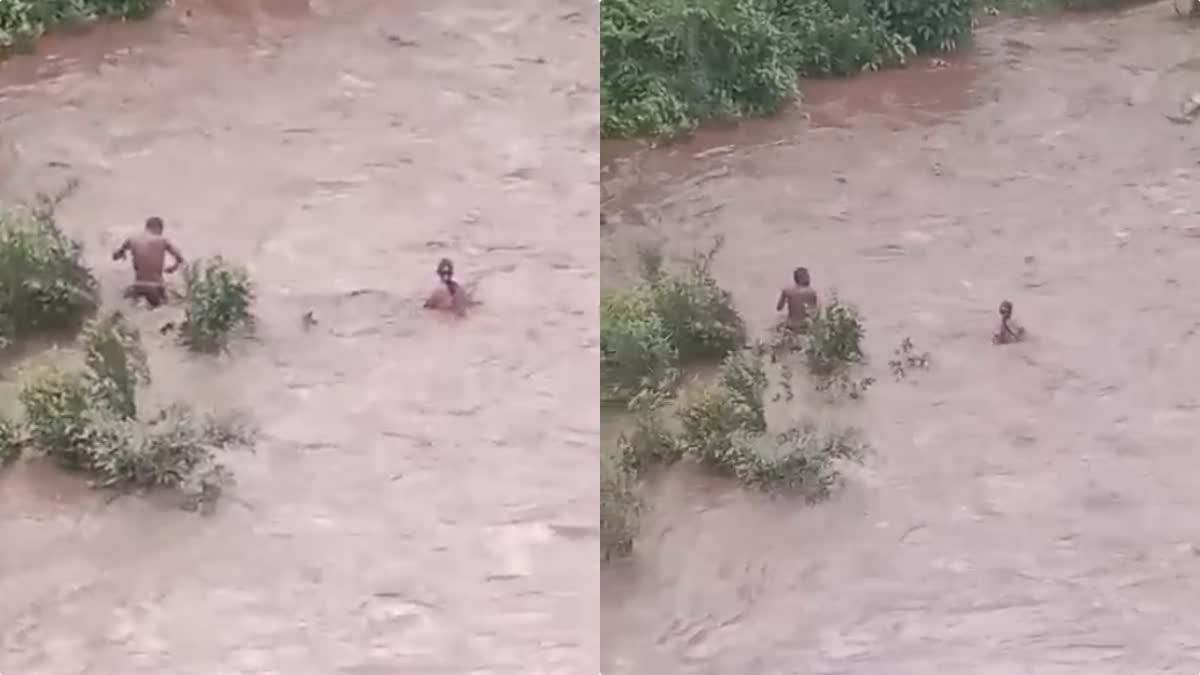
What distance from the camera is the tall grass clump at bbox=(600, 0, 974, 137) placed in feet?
36.3

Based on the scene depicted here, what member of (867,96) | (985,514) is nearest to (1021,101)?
(867,96)

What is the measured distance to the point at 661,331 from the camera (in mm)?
8383

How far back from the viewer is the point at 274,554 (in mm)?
6809

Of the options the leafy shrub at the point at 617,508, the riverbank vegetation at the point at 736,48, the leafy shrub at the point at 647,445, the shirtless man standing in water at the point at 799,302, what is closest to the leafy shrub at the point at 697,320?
A: the shirtless man standing in water at the point at 799,302

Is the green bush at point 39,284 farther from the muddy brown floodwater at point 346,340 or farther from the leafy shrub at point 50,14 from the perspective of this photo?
the leafy shrub at point 50,14

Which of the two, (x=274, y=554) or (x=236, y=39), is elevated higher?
(x=236, y=39)

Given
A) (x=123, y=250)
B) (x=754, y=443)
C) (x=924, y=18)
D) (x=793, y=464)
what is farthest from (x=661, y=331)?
(x=924, y=18)

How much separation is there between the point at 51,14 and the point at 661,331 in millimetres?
5366

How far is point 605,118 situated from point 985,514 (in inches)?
177

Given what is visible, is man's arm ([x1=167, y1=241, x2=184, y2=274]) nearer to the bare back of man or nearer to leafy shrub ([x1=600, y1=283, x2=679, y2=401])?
leafy shrub ([x1=600, y1=283, x2=679, y2=401])

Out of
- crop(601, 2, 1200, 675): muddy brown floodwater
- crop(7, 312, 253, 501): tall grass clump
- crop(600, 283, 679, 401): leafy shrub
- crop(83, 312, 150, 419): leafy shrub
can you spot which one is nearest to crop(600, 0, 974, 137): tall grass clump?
crop(601, 2, 1200, 675): muddy brown floodwater

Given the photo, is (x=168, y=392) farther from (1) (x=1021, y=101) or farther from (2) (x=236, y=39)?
(1) (x=1021, y=101)

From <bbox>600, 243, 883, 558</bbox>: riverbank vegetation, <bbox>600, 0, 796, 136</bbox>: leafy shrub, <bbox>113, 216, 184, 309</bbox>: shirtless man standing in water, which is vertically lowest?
<bbox>600, 243, 883, 558</bbox>: riverbank vegetation

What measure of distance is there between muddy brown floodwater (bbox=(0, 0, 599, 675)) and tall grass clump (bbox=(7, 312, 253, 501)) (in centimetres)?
12
